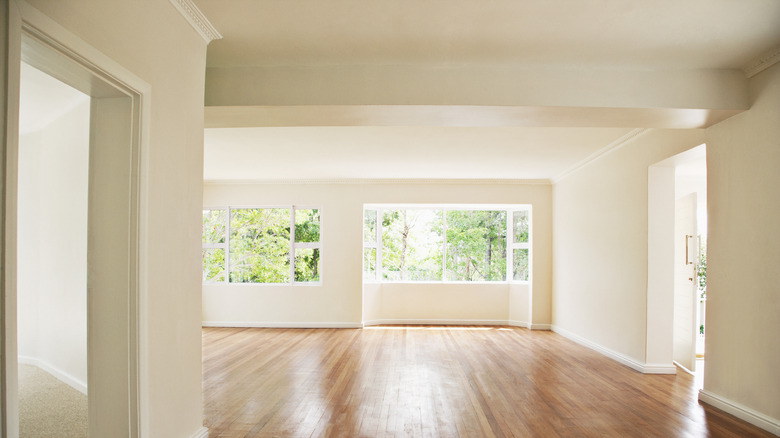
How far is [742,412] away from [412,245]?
5.96 m

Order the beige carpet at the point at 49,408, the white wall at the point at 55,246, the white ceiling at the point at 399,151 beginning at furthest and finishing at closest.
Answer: the white ceiling at the point at 399,151 → the white wall at the point at 55,246 → the beige carpet at the point at 49,408

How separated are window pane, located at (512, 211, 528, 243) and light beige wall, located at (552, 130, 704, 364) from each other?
3.50 ft

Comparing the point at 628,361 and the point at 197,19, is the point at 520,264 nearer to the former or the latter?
the point at 628,361

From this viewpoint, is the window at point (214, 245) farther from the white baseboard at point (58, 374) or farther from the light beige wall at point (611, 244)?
the light beige wall at point (611, 244)

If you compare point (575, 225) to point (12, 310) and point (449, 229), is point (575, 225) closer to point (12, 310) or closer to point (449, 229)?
point (449, 229)

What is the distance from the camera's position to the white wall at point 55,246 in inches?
170

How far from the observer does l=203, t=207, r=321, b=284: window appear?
8180 millimetres

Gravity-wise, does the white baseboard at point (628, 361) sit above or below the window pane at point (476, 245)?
below

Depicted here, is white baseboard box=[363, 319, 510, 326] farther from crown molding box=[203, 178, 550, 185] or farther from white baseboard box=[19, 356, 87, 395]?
white baseboard box=[19, 356, 87, 395]

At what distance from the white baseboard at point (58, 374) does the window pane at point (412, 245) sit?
5.19 meters

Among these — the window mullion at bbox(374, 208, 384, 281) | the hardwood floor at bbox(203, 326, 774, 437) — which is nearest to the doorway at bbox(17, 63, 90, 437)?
the hardwood floor at bbox(203, 326, 774, 437)

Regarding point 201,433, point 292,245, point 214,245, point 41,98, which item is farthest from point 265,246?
point 201,433

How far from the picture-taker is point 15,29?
1.44 meters

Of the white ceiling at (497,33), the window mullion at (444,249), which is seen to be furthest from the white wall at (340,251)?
the white ceiling at (497,33)
